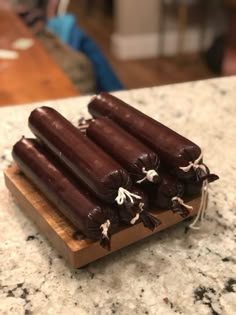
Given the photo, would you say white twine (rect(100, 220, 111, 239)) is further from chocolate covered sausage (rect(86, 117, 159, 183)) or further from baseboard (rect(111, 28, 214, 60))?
baseboard (rect(111, 28, 214, 60))

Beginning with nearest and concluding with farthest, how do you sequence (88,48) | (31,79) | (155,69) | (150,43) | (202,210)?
(202,210), (31,79), (88,48), (155,69), (150,43)

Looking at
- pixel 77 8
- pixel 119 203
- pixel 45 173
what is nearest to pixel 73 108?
pixel 45 173

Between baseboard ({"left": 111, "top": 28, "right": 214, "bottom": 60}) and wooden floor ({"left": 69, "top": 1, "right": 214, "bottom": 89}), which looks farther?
baseboard ({"left": 111, "top": 28, "right": 214, "bottom": 60})

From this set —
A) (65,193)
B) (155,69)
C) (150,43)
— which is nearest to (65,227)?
(65,193)

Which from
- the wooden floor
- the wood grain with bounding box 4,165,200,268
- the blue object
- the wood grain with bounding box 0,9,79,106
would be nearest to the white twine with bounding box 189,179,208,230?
the wood grain with bounding box 4,165,200,268

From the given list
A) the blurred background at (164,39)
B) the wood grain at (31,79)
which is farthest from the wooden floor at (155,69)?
the wood grain at (31,79)

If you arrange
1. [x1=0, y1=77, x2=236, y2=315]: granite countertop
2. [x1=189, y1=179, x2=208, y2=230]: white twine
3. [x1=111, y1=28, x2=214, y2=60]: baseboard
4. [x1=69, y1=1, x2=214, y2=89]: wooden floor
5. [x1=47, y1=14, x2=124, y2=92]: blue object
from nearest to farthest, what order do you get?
1. [x1=0, y1=77, x2=236, y2=315]: granite countertop
2. [x1=189, y1=179, x2=208, y2=230]: white twine
3. [x1=47, y1=14, x2=124, y2=92]: blue object
4. [x1=69, y1=1, x2=214, y2=89]: wooden floor
5. [x1=111, y1=28, x2=214, y2=60]: baseboard

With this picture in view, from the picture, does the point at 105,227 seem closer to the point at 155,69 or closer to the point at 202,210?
the point at 202,210
